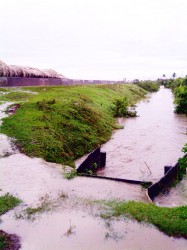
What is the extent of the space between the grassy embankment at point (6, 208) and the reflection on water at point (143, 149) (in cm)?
592

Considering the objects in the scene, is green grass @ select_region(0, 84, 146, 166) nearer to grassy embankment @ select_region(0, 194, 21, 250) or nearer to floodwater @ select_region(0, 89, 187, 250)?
floodwater @ select_region(0, 89, 187, 250)

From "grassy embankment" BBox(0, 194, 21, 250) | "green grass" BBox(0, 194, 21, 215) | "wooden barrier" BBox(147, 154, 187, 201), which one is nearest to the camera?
"grassy embankment" BBox(0, 194, 21, 250)

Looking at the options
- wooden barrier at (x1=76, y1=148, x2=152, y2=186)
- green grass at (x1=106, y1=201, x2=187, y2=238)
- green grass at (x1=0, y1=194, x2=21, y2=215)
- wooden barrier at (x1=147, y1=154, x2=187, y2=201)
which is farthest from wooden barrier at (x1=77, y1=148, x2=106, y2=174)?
green grass at (x1=106, y1=201, x2=187, y2=238)

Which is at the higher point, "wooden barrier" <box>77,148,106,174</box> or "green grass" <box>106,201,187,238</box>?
"green grass" <box>106,201,187,238</box>

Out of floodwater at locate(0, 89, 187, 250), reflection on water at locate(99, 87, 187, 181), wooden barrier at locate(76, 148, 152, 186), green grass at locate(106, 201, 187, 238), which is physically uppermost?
green grass at locate(106, 201, 187, 238)

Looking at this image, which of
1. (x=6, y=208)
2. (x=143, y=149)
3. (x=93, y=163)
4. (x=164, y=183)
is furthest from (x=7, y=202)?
(x=143, y=149)

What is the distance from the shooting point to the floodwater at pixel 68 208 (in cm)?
769

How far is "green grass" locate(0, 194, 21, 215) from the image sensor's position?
905cm

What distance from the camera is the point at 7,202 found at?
9.37m

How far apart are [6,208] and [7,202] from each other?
0.30 metres

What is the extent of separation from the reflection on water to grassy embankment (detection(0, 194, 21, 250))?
592 cm

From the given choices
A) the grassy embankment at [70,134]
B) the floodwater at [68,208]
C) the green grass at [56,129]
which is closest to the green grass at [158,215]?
the grassy embankment at [70,134]

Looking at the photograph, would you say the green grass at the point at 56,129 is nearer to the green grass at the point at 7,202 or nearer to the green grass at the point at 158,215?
the green grass at the point at 7,202

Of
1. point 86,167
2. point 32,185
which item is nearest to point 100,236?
point 32,185
